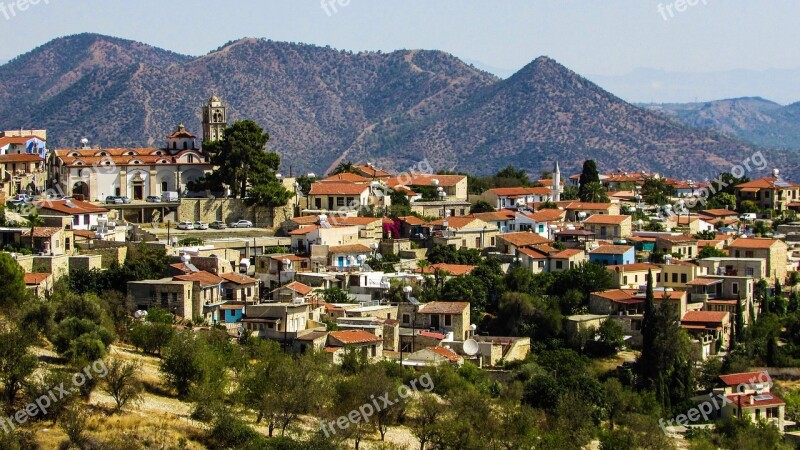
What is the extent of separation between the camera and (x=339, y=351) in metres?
32.4

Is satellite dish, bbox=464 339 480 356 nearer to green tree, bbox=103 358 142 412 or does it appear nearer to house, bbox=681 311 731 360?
house, bbox=681 311 731 360

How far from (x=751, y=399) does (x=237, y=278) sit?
15.2m

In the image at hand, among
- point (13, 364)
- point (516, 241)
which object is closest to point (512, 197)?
point (516, 241)

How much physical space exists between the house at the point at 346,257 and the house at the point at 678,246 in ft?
38.4

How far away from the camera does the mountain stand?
125 m

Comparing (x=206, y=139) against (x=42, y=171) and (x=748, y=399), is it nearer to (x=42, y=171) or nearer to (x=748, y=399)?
(x=42, y=171)

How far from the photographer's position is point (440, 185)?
56625 mm

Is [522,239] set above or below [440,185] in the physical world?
below

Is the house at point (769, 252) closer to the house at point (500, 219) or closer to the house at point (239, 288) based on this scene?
the house at point (500, 219)

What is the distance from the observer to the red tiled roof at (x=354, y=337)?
108ft

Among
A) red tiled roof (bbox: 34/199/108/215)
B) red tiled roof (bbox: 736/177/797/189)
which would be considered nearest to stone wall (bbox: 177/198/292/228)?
red tiled roof (bbox: 34/199/108/215)

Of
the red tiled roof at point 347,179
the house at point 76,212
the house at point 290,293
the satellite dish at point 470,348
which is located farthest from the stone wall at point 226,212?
the satellite dish at point 470,348

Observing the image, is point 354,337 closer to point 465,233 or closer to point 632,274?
point 632,274

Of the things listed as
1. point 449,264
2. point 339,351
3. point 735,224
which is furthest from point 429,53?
point 339,351
